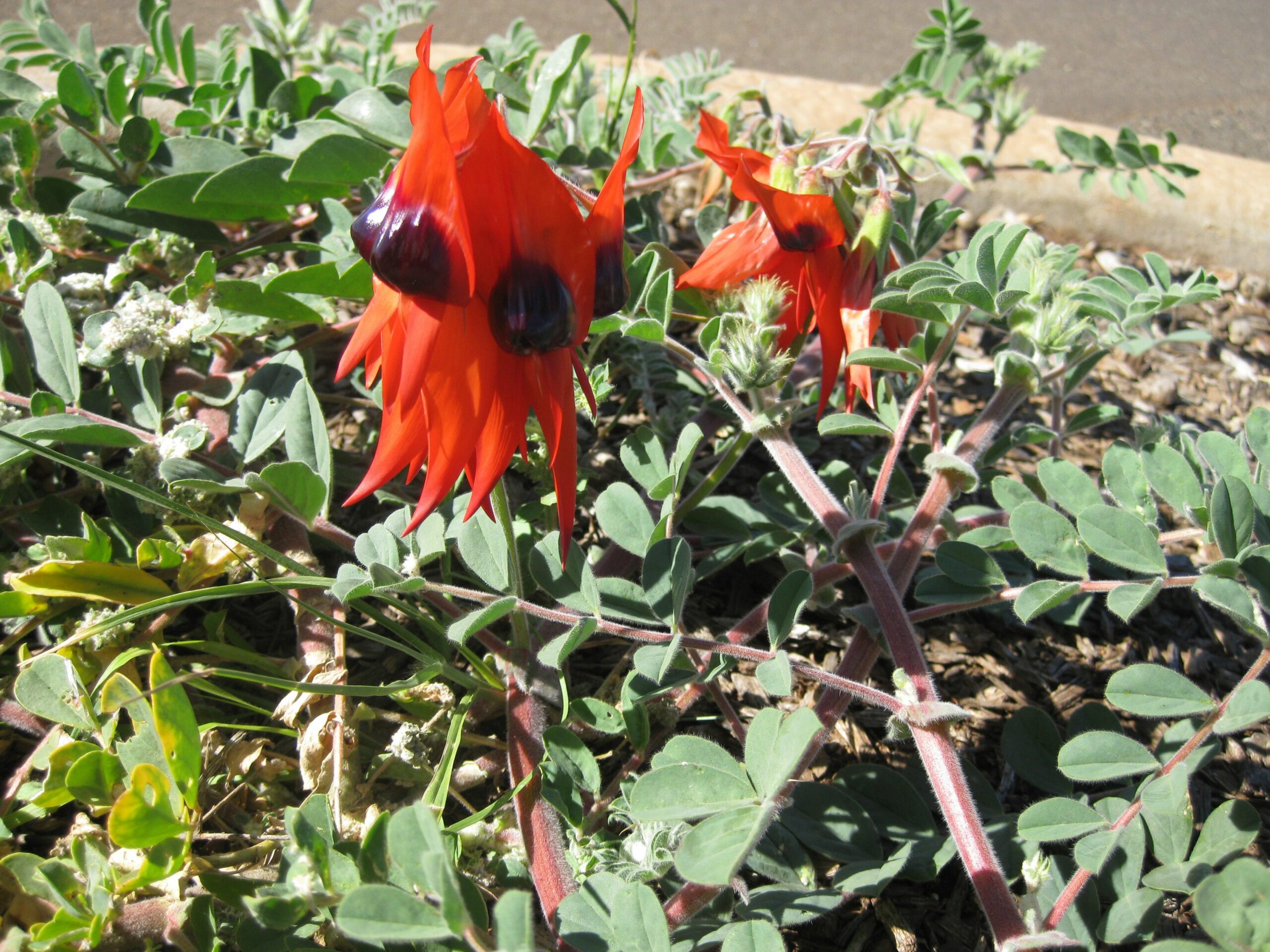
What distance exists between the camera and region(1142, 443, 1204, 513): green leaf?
48.6 inches

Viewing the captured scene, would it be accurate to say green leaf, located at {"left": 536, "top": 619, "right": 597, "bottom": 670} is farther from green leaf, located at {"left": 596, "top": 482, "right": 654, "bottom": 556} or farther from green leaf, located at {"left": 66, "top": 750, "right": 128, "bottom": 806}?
green leaf, located at {"left": 66, "top": 750, "right": 128, "bottom": 806}

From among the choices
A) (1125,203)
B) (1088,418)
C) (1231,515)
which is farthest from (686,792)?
(1125,203)

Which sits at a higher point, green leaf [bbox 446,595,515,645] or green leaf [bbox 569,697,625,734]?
green leaf [bbox 446,595,515,645]

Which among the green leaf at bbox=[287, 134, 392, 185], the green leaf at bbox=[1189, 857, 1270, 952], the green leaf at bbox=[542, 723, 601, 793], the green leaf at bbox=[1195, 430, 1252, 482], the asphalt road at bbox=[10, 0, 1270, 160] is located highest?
the asphalt road at bbox=[10, 0, 1270, 160]

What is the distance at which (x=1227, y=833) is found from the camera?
3.32 feet

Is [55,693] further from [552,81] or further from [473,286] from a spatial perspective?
[552,81]

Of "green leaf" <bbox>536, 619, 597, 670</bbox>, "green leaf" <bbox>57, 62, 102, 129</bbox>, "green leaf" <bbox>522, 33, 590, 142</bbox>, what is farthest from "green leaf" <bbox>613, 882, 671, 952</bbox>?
"green leaf" <bbox>57, 62, 102, 129</bbox>

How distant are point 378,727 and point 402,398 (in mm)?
647

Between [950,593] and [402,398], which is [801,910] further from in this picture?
[402,398]

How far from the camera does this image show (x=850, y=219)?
136 centimetres

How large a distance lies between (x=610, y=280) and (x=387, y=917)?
612mm

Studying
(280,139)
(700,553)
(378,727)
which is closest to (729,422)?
(700,553)

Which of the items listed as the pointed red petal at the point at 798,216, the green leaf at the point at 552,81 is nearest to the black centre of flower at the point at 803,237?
the pointed red petal at the point at 798,216

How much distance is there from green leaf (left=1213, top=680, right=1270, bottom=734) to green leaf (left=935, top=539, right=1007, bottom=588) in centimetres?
29
